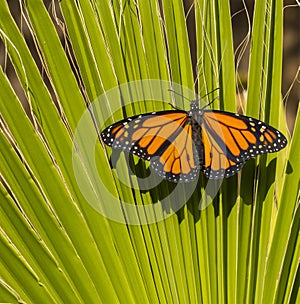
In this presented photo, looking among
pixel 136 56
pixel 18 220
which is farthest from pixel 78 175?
pixel 136 56

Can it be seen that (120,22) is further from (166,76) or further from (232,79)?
(232,79)

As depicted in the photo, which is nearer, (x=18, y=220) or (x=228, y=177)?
(x=18, y=220)

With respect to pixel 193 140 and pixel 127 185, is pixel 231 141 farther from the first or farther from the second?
pixel 127 185

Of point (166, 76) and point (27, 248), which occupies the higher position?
point (166, 76)

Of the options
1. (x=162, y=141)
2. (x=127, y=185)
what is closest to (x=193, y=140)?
(x=162, y=141)

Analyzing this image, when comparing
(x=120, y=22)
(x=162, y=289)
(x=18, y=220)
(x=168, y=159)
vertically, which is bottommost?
(x=162, y=289)
